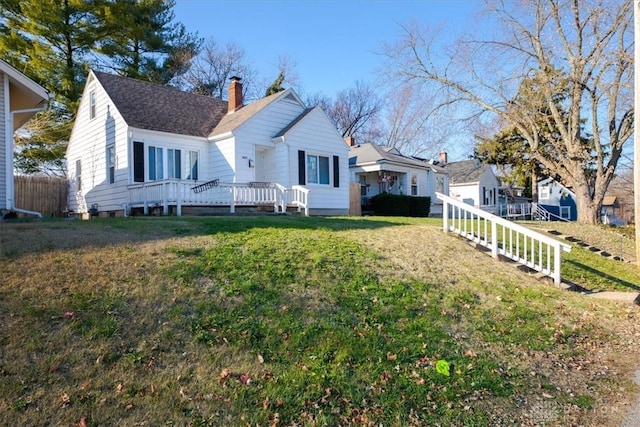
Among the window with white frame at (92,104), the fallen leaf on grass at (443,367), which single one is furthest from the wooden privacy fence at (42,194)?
the fallen leaf on grass at (443,367)

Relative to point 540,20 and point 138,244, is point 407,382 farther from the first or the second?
point 540,20

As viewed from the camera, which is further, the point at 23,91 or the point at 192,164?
the point at 192,164

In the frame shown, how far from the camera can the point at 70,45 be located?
82.4ft

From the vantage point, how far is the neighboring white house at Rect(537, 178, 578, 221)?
45.2 meters

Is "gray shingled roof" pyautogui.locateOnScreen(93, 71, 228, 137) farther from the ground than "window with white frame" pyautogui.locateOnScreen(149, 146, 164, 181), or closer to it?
farther from the ground

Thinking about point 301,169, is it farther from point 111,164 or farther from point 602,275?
point 602,275

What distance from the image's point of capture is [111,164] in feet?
58.3

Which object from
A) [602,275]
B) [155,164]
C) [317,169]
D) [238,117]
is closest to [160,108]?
[155,164]

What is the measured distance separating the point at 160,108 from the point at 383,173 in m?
13.6

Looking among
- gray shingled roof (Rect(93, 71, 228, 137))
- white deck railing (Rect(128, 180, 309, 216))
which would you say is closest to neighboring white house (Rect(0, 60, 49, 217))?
white deck railing (Rect(128, 180, 309, 216))

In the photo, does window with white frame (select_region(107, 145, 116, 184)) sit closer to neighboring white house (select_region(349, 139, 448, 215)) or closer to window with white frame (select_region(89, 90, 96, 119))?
window with white frame (select_region(89, 90, 96, 119))

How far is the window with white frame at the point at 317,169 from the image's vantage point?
19797 millimetres

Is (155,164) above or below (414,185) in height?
above

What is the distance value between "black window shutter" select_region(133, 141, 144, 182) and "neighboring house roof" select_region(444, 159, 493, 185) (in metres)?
27.2
